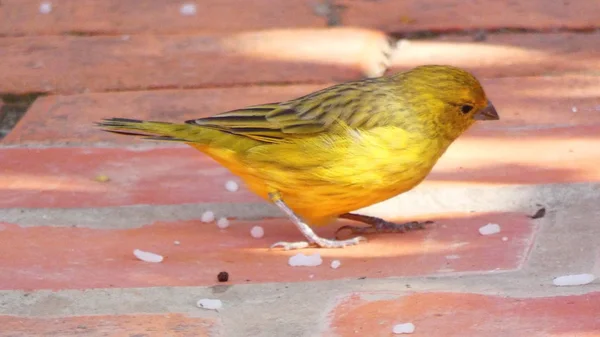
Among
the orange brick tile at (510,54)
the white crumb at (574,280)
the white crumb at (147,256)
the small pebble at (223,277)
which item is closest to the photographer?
the white crumb at (574,280)

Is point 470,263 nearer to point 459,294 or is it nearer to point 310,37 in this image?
point 459,294

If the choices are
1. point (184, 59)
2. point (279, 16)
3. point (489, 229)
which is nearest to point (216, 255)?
point (489, 229)

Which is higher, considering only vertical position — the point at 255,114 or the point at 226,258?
the point at 255,114

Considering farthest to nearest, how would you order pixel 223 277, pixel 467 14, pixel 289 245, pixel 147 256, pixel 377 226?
pixel 467 14
pixel 377 226
pixel 289 245
pixel 147 256
pixel 223 277

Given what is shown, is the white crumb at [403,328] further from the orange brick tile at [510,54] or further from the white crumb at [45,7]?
the white crumb at [45,7]

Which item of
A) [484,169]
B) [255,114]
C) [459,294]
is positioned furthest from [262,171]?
[459,294]

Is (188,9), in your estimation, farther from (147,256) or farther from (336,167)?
(147,256)

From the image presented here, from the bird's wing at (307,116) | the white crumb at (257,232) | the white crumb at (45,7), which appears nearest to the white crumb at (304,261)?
the white crumb at (257,232)
